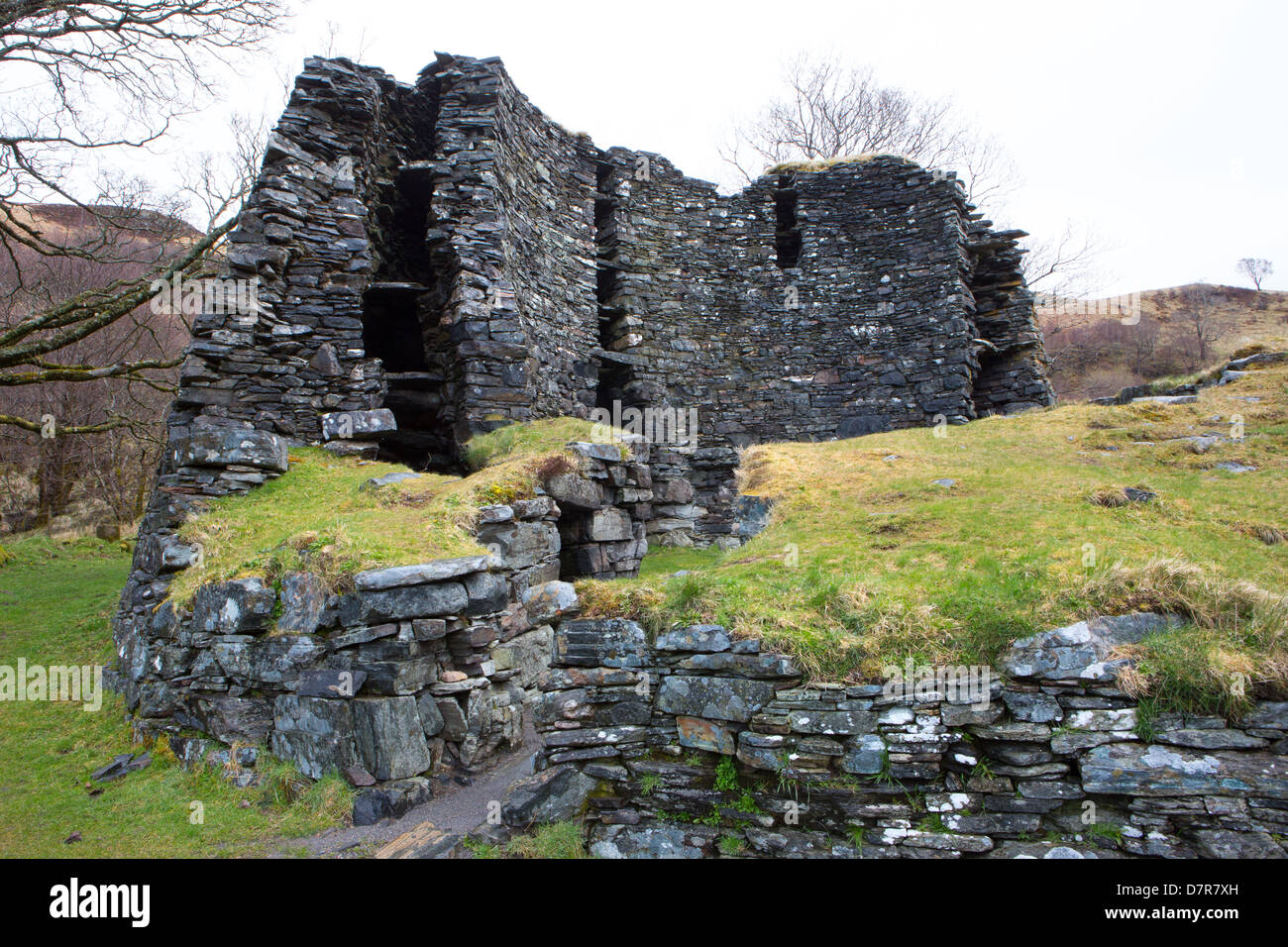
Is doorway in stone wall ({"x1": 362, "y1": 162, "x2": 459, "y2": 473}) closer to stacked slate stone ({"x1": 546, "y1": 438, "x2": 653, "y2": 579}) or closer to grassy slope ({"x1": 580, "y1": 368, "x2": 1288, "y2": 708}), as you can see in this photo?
stacked slate stone ({"x1": 546, "y1": 438, "x2": 653, "y2": 579})

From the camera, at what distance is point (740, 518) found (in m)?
9.88

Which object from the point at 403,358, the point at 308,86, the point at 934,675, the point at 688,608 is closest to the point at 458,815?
the point at 688,608

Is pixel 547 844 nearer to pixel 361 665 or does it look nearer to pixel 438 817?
pixel 438 817

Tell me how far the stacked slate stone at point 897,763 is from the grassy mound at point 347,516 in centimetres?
322

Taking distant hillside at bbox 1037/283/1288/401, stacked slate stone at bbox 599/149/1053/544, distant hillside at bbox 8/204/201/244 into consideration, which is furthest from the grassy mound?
distant hillside at bbox 1037/283/1288/401

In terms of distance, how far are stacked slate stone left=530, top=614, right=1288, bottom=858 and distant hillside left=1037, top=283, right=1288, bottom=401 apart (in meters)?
31.4

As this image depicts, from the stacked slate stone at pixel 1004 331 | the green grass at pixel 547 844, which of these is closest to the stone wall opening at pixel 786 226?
the stacked slate stone at pixel 1004 331

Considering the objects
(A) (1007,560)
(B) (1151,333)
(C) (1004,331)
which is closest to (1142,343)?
(B) (1151,333)

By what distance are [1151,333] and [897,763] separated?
43513mm

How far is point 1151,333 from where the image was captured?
38.2 meters

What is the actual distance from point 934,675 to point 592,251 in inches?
598

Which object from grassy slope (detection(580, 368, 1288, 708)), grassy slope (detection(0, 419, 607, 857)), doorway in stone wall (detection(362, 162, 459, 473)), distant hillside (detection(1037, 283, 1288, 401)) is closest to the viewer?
grassy slope (detection(580, 368, 1288, 708))

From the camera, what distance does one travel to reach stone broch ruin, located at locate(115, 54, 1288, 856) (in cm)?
504

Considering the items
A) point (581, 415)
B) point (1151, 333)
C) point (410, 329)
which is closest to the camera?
point (410, 329)
